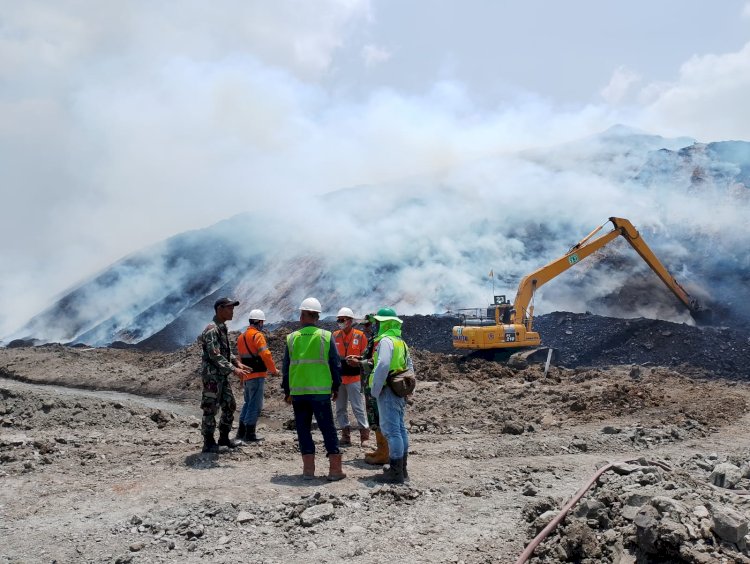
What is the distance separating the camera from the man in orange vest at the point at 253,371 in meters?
7.54

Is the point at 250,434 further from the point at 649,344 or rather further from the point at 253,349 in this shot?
the point at 649,344

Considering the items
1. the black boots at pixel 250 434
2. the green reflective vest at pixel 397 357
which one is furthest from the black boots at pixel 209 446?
the green reflective vest at pixel 397 357

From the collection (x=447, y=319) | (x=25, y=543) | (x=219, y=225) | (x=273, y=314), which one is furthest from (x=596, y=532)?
(x=219, y=225)

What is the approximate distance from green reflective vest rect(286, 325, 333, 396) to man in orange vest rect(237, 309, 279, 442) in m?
1.56

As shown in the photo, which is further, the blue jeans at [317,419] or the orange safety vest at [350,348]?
the orange safety vest at [350,348]

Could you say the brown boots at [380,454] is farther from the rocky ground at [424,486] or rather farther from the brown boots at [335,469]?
the brown boots at [335,469]

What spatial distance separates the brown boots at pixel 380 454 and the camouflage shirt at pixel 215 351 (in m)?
1.64

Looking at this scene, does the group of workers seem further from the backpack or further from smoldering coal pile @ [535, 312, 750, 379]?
smoldering coal pile @ [535, 312, 750, 379]

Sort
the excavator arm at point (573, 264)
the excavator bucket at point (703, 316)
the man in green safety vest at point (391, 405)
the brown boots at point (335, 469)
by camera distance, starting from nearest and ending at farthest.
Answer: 1. the man in green safety vest at point (391, 405)
2. the brown boots at point (335, 469)
3. the excavator arm at point (573, 264)
4. the excavator bucket at point (703, 316)

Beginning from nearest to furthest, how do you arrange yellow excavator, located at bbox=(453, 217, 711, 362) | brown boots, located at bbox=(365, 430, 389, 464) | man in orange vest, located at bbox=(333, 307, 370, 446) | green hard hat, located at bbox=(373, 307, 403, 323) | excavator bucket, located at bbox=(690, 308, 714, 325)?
green hard hat, located at bbox=(373, 307, 403, 323), brown boots, located at bbox=(365, 430, 389, 464), man in orange vest, located at bbox=(333, 307, 370, 446), yellow excavator, located at bbox=(453, 217, 711, 362), excavator bucket, located at bbox=(690, 308, 714, 325)

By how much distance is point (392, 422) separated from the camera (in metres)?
5.78

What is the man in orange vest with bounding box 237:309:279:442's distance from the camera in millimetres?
7539

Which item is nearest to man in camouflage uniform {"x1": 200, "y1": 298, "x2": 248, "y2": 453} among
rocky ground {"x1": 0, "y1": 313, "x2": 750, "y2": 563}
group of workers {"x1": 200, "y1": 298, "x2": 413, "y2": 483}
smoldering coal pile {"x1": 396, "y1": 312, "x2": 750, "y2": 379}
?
group of workers {"x1": 200, "y1": 298, "x2": 413, "y2": 483}

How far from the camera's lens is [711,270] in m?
25.0
